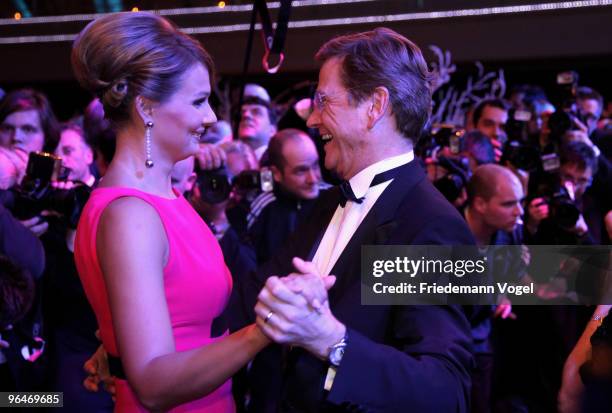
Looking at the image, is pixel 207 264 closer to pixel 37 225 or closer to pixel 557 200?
pixel 37 225

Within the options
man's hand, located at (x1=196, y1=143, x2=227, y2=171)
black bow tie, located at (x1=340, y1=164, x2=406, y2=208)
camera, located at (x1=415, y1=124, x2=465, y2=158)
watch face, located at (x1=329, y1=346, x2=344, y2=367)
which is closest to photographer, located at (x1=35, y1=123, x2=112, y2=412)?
man's hand, located at (x1=196, y1=143, x2=227, y2=171)

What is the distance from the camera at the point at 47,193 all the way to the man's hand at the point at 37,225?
0.05 metres

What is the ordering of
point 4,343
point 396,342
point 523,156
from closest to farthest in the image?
point 396,342 < point 4,343 < point 523,156

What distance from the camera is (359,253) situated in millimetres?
1459

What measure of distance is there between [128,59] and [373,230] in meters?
0.60

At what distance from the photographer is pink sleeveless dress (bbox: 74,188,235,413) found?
1.51 m

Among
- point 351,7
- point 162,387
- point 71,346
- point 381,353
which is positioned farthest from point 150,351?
point 351,7

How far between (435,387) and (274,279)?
13.1 inches

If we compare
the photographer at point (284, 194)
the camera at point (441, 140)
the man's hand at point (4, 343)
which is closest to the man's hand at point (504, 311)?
the camera at point (441, 140)

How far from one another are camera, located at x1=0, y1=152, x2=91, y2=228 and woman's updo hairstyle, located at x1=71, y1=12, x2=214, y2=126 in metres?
1.08

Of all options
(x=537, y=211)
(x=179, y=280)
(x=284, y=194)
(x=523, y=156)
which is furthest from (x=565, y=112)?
(x=179, y=280)

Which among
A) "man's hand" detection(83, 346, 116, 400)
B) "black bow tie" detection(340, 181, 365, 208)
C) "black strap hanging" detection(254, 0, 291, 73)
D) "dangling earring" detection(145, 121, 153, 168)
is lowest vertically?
"man's hand" detection(83, 346, 116, 400)

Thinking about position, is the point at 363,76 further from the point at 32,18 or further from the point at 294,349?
the point at 32,18

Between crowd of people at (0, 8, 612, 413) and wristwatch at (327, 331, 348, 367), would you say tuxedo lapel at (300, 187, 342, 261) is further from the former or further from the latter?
wristwatch at (327, 331, 348, 367)
